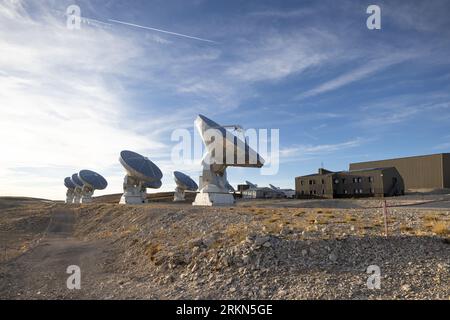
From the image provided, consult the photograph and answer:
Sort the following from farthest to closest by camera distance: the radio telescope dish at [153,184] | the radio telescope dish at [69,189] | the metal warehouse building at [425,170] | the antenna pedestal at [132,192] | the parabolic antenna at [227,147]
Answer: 1. the radio telescope dish at [69,189]
2. the metal warehouse building at [425,170]
3. the radio telescope dish at [153,184]
4. the antenna pedestal at [132,192]
5. the parabolic antenna at [227,147]

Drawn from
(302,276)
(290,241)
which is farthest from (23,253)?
(302,276)

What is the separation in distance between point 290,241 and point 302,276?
3112 millimetres

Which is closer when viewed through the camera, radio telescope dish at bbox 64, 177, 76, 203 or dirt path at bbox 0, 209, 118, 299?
dirt path at bbox 0, 209, 118, 299

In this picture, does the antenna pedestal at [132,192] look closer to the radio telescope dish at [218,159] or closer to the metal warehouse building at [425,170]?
the radio telescope dish at [218,159]

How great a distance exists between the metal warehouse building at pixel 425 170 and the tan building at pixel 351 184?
13148 mm

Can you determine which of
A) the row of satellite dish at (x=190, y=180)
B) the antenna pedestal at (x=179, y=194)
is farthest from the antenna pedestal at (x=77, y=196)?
the antenna pedestal at (x=179, y=194)

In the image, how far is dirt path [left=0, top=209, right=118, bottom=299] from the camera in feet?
43.9

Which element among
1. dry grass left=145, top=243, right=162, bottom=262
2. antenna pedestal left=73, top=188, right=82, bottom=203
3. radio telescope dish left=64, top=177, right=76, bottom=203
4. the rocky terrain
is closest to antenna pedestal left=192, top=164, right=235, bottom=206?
the rocky terrain

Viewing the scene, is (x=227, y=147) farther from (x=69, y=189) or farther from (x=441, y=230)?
(x=69, y=189)

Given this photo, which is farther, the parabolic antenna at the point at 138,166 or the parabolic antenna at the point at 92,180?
the parabolic antenna at the point at 92,180

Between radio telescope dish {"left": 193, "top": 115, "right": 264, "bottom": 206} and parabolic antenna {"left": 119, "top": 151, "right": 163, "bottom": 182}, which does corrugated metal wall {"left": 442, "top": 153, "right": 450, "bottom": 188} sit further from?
parabolic antenna {"left": 119, "top": 151, "right": 163, "bottom": 182}

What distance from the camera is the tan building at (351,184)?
7281 cm

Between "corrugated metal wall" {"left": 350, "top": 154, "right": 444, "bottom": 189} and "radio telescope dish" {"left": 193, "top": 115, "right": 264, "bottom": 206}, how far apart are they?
58613 millimetres
